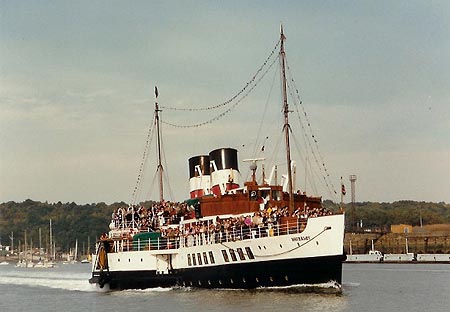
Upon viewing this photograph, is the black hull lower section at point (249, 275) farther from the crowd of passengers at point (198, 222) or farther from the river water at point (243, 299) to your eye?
the crowd of passengers at point (198, 222)

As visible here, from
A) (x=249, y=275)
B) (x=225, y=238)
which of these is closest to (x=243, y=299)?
(x=249, y=275)

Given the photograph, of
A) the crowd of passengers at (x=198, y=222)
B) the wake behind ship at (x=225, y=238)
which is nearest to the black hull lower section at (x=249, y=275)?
the wake behind ship at (x=225, y=238)

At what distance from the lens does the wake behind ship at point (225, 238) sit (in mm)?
50094

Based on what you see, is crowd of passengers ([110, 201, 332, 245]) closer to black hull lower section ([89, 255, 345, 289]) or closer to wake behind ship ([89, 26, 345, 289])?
wake behind ship ([89, 26, 345, 289])

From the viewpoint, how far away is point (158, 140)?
76000mm

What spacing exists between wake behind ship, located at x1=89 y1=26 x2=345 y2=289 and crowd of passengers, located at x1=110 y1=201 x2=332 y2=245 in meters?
0.07

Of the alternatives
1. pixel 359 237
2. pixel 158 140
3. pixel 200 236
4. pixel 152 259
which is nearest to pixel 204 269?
pixel 200 236

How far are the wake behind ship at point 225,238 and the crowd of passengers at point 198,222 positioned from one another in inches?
2.9

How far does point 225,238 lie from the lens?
5488 cm

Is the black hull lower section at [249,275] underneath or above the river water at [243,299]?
above

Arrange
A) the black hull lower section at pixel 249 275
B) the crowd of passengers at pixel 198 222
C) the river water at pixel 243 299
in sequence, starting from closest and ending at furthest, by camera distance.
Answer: the river water at pixel 243 299 < the black hull lower section at pixel 249 275 < the crowd of passengers at pixel 198 222

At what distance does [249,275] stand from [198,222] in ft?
28.6

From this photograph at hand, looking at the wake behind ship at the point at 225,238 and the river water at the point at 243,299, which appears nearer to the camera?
the river water at the point at 243,299

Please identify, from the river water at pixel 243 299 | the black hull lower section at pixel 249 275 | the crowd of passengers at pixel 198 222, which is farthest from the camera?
the crowd of passengers at pixel 198 222
